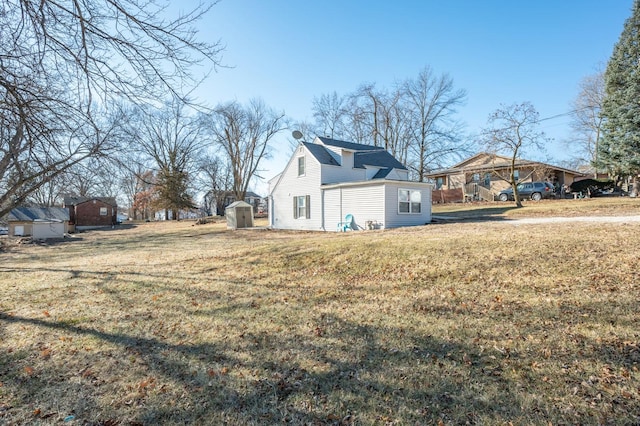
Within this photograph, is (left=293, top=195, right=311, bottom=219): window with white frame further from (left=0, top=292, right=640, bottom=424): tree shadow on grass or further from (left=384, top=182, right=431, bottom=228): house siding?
(left=0, top=292, right=640, bottom=424): tree shadow on grass

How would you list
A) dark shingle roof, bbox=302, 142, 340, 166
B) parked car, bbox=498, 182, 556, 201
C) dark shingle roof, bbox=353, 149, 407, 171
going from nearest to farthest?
dark shingle roof, bbox=302, 142, 340, 166, dark shingle roof, bbox=353, 149, 407, 171, parked car, bbox=498, 182, 556, 201

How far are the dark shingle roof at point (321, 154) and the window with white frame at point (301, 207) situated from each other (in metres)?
2.41

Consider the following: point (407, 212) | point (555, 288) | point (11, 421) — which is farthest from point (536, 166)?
point (11, 421)

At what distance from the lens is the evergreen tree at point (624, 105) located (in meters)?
18.4

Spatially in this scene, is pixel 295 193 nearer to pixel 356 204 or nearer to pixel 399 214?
pixel 356 204

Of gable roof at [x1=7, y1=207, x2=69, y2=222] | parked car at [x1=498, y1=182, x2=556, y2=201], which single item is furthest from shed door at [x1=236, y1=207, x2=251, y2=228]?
parked car at [x1=498, y1=182, x2=556, y2=201]

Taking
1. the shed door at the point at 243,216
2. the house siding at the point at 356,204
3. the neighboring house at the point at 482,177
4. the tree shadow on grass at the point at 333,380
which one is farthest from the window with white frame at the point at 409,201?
the shed door at the point at 243,216

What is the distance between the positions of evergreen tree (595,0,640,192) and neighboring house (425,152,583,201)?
15.4 feet

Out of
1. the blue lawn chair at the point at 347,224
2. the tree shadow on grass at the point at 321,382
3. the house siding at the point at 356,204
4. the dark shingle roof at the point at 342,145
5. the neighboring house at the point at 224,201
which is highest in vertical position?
the dark shingle roof at the point at 342,145

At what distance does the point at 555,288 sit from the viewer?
544 cm

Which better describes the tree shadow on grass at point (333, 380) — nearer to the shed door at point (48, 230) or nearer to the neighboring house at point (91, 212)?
the shed door at point (48, 230)

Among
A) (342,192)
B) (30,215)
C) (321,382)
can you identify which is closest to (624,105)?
(342,192)

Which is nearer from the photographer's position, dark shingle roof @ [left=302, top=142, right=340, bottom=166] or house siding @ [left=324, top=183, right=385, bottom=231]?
house siding @ [left=324, top=183, right=385, bottom=231]

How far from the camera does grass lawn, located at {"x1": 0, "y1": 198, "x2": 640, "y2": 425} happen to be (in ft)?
8.97
